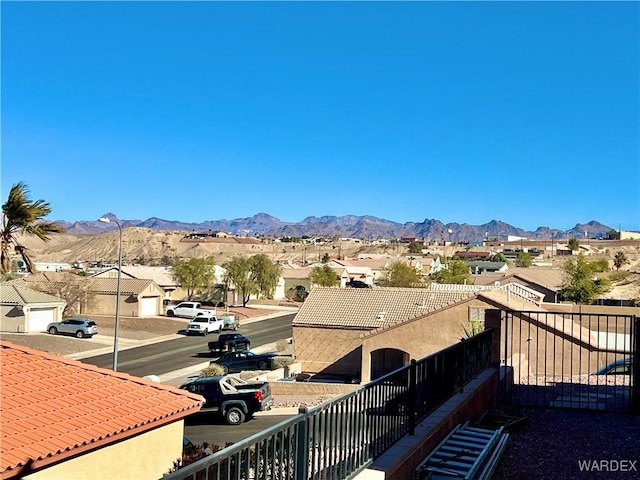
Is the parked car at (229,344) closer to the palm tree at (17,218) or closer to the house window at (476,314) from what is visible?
the house window at (476,314)

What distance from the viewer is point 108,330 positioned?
182 ft

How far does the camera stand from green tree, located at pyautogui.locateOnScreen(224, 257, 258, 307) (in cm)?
7681

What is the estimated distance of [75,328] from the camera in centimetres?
5028

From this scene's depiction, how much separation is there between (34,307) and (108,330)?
6.10 m

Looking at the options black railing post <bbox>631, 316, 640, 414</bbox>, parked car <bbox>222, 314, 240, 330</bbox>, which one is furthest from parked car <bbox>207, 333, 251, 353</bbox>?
black railing post <bbox>631, 316, 640, 414</bbox>

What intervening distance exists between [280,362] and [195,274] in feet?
130

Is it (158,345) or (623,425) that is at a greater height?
(623,425)

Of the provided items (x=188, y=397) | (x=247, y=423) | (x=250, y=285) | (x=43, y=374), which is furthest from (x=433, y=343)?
(x=250, y=285)

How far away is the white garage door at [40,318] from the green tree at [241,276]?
83.0ft

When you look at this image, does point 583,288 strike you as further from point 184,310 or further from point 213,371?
point 184,310

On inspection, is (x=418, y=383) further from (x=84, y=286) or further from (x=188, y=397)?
(x=84, y=286)

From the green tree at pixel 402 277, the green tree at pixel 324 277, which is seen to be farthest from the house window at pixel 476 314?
the green tree at pixel 324 277

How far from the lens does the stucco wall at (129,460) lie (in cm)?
961

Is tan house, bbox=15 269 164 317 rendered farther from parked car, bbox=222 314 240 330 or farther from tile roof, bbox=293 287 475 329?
tile roof, bbox=293 287 475 329
